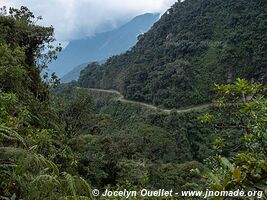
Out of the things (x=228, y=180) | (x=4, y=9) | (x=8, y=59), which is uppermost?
(x=4, y=9)

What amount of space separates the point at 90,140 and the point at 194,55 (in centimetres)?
Answer: 4060

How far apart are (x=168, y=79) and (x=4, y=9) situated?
117ft

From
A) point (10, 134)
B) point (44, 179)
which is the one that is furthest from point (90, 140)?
point (44, 179)

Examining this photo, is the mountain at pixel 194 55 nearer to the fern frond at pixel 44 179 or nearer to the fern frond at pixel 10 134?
the fern frond at pixel 10 134

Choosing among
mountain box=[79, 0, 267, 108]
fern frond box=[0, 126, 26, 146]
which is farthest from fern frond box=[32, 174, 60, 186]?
mountain box=[79, 0, 267, 108]

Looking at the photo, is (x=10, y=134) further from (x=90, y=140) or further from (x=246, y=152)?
(x=90, y=140)

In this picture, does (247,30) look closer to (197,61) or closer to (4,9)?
(197,61)

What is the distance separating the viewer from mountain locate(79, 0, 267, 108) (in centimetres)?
4562

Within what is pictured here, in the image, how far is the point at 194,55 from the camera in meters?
52.2

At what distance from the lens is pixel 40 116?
1007 cm

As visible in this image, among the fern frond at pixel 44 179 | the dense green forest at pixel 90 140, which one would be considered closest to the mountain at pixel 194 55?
the dense green forest at pixel 90 140

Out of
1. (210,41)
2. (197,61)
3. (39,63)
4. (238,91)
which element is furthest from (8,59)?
(210,41)

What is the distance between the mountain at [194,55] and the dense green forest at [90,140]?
777cm

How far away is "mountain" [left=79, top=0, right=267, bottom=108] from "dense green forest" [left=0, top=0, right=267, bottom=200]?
306 inches
